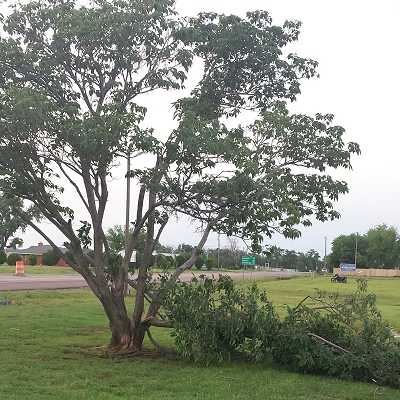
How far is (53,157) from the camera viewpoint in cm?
1127

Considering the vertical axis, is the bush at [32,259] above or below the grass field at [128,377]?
above

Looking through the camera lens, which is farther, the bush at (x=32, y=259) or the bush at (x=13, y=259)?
the bush at (x=32, y=259)

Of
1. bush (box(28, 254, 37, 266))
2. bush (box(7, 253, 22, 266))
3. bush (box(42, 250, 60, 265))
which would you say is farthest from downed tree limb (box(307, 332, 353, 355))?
bush (box(28, 254, 37, 266))

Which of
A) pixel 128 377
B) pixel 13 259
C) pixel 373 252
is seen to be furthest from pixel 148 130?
pixel 373 252

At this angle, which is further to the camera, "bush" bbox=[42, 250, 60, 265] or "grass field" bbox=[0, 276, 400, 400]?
"bush" bbox=[42, 250, 60, 265]

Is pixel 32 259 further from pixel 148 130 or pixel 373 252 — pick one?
pixel 373 252

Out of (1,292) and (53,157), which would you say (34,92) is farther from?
(1,292)

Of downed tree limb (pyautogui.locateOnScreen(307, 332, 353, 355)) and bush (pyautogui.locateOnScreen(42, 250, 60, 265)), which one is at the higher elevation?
bush (pyautogui.locateOnScreen(42, 250, 60, 265))

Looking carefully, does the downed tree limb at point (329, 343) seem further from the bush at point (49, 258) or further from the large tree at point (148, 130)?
the bush at point (49, 258)

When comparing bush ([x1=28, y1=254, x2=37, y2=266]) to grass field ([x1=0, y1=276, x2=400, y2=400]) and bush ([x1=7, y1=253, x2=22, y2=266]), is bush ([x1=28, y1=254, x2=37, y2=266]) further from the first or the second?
grass field ([x1=0, y1=276, x2=400, y2=400])

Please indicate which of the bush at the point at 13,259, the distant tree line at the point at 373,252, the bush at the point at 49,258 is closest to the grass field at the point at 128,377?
the bush at the point at 13,259

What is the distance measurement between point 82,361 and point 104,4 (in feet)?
23.0

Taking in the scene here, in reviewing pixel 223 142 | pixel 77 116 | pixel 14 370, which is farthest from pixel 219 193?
pixel 14 370

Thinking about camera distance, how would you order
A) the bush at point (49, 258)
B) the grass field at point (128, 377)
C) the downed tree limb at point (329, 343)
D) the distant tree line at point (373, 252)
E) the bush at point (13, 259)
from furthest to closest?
the distant tree line at point (373, 252) → the bush at point (49, 258) → the bush at point (13, 259) → the downed tree limb at point (329, 343) → the grass field at point (128, 377)
